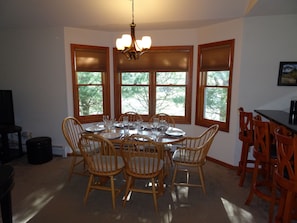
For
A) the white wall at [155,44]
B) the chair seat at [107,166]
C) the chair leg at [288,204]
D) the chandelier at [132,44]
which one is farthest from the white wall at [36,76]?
the chair leg at [288,204]

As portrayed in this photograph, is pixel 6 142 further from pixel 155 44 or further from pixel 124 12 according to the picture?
pixel 155 44

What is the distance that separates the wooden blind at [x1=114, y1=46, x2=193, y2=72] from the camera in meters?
4.18

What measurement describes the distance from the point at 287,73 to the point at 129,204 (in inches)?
119

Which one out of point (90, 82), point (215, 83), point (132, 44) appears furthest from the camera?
point (90, 82)

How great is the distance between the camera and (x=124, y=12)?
11.6ft

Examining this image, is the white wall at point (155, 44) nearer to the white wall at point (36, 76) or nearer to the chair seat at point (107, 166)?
the white wall at point (36, 76)

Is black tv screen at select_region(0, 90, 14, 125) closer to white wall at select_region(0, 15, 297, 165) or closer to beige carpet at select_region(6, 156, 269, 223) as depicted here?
white wall at select_region(0, 15, 297, 165)

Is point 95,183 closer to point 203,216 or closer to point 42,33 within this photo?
point 203,216

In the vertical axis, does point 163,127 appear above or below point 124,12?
below

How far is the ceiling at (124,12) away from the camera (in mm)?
3166

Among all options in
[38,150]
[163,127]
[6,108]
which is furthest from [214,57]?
[6,108]

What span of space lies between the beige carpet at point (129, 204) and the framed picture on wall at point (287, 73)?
1703 millimetres

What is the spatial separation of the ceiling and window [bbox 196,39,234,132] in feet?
1.61

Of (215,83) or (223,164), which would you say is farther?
(215,83)
